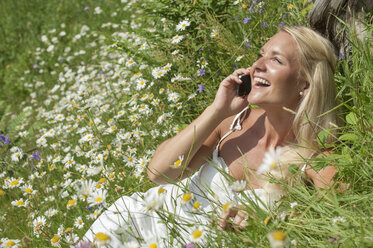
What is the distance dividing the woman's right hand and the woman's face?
0.71 ft

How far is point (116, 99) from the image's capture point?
470 centimetres

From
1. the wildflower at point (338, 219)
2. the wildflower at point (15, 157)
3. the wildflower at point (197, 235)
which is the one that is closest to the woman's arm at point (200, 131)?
the wildflower at point (197, 235)

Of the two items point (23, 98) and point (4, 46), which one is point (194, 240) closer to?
point (23, 98)

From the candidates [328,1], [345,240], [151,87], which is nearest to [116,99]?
[151,87]

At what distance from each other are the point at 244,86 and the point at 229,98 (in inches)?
4.9

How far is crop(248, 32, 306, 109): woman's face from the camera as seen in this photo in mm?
2232

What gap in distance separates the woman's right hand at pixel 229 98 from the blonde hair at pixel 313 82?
361 mm

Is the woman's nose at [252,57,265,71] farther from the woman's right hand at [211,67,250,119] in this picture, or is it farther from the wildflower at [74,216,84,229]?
the wildflower at [74,216,84,229]

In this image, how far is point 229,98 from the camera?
8.25 ft

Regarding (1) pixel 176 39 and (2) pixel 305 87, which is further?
(1) pixel 176 39

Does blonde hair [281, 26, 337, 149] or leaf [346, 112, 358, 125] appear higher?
blonde hair [281, 26, 337, 149]

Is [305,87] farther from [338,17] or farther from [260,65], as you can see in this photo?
[338,17]

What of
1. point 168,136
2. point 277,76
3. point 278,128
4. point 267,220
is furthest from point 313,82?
point 168,136

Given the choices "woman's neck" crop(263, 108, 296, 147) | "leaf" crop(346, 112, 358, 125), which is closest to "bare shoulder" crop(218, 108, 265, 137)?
"woman's neck" crop(263, 108, 296, 147)
